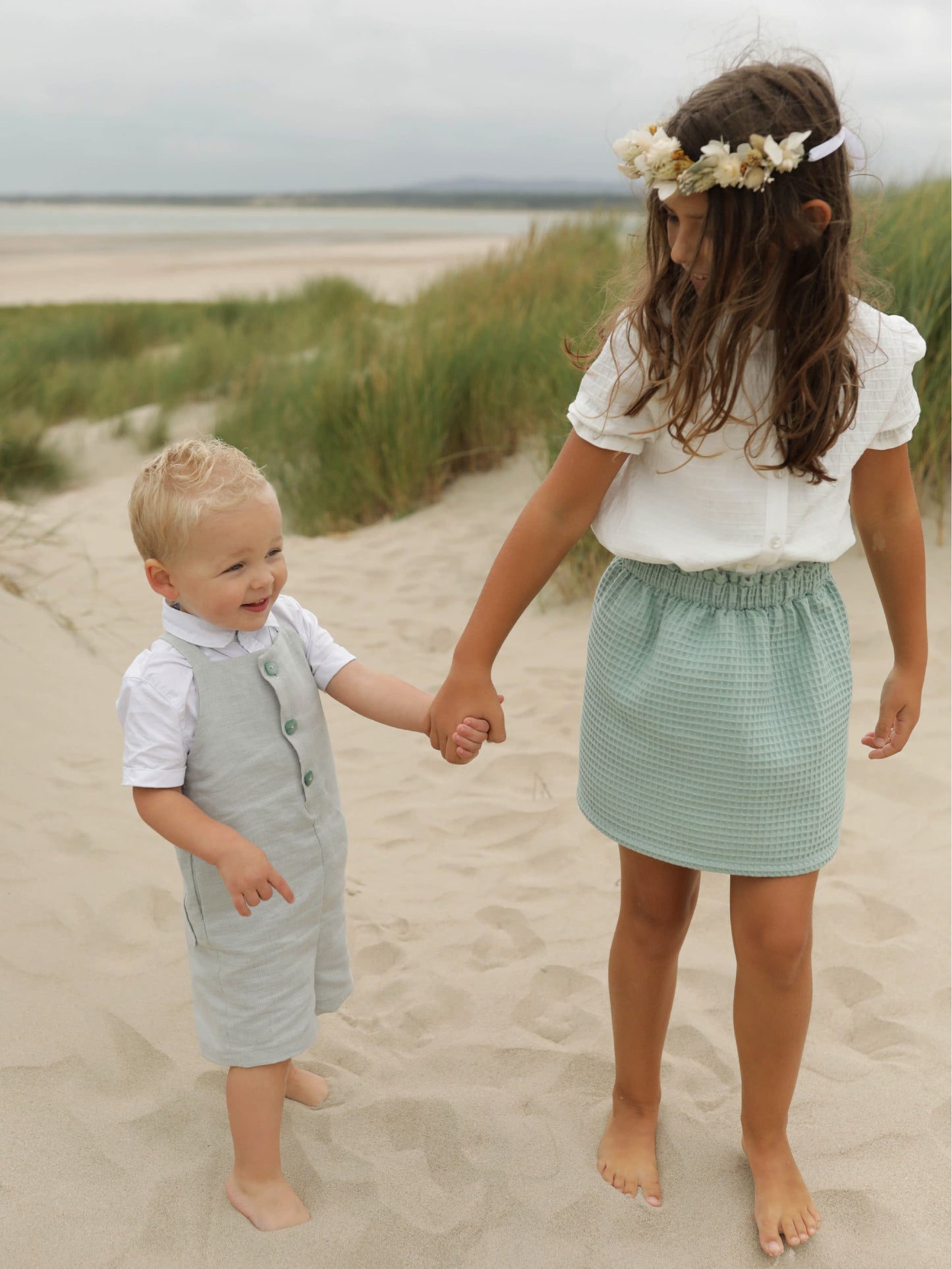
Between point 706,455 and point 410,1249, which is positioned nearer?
point 706,455

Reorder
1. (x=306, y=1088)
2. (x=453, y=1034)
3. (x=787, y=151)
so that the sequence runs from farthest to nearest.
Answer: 1. (x=453, y=1034)
2. (x=306, y=1088)
3. (x=787, y=151)

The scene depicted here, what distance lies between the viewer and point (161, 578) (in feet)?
5.45

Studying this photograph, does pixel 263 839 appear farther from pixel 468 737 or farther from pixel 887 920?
pixel 887 920

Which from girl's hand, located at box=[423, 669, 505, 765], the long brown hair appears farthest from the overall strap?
the long brown hair

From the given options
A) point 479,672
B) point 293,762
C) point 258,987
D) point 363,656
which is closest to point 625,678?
point 479,672

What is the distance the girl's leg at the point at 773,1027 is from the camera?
1.71 meters

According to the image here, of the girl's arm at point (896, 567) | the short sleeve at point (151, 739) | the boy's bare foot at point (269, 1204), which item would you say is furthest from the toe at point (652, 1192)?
the short sleeve at point (151, 739)

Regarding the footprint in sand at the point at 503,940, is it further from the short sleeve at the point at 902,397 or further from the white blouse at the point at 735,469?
the short sleeve at the point at 902,397

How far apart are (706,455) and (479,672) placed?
1.55 ft

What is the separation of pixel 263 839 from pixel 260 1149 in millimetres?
547

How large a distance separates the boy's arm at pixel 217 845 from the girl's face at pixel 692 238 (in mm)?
1010

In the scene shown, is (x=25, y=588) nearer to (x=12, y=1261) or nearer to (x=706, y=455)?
(x=12, y=1261)

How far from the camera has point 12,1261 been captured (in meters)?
1.75

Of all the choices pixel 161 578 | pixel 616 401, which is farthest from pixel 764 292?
pixel 161 578
